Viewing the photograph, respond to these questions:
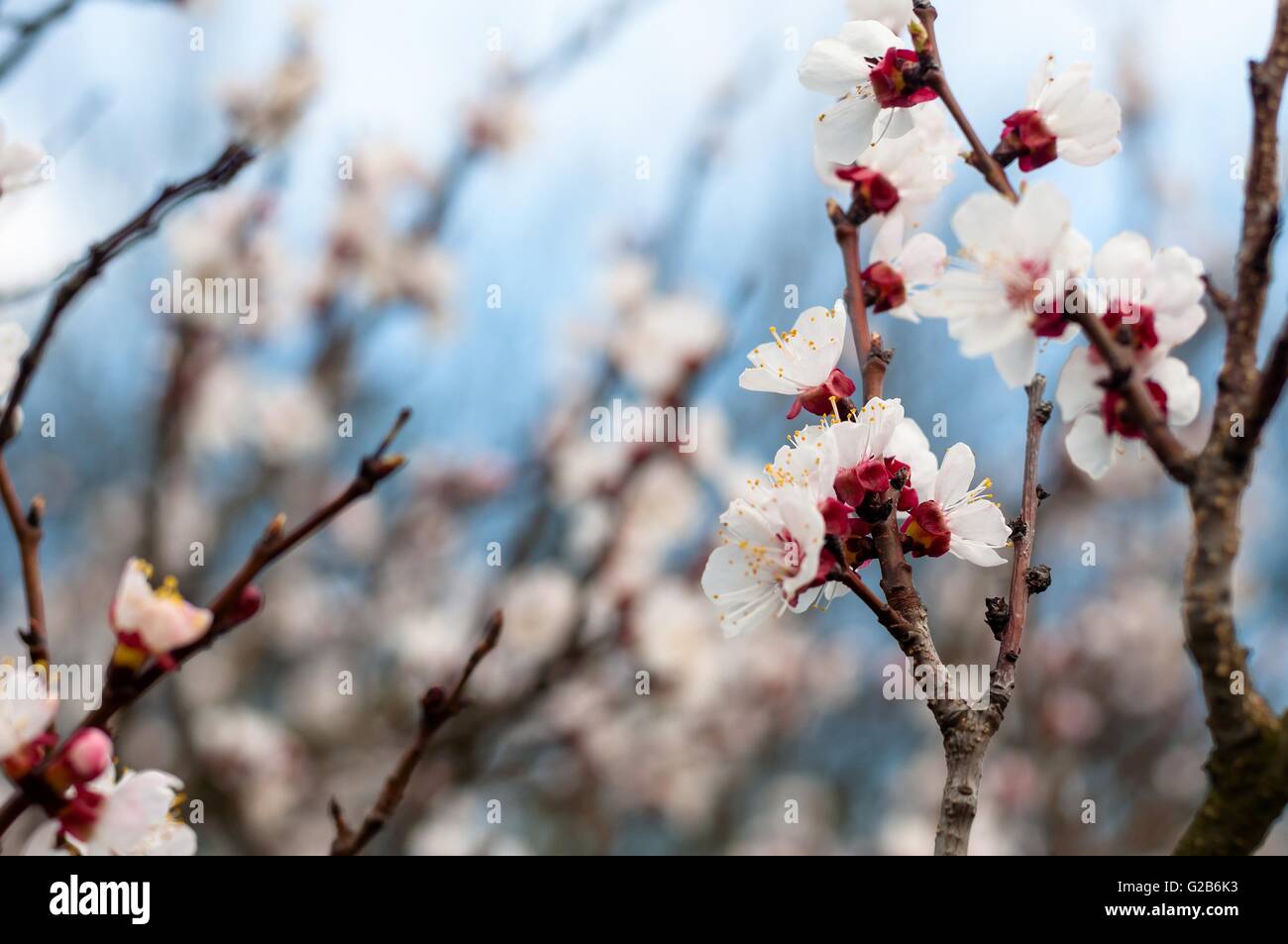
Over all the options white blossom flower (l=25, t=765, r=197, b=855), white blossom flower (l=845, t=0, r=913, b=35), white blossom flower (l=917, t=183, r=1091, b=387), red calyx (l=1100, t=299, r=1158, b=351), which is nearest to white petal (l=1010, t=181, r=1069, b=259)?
white blossom flower (l=917, t=183, r=1091, b=387)

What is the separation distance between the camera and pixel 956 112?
0.96 m

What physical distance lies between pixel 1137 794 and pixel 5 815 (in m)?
5.79

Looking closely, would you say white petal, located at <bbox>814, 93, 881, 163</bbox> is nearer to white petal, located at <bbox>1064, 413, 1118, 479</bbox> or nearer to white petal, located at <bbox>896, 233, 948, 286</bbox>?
white petal, located at <bbox>896, 233, 948, 286</bbox>

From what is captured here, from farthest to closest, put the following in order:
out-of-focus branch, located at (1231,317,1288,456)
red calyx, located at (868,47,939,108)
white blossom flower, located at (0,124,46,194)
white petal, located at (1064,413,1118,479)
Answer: white blossom flower, located at (0,124,46,194), red calyx, located at (868,47,939,108), white petal, located at (1064,413,1118,479), out-of-focus branch, located at (1231,317,1288,456)

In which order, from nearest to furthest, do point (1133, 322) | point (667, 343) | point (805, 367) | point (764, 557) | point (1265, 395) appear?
point (1265, 395) → point (1133, 322) → point (764, 557) → point (805, 367) → point (667, 343)

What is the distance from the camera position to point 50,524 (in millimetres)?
6562

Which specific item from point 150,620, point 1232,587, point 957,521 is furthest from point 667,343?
point 1232,587

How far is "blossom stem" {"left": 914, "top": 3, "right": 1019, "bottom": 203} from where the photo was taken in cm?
92

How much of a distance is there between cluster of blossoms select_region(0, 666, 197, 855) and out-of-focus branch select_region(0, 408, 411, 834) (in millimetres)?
18

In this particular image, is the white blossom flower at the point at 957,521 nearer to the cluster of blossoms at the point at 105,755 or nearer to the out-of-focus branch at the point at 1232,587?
the out-of-focus branch at the point at 1232,587

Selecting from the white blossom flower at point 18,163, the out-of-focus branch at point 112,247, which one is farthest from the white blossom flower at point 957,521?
the white blossom flower at point 18,163

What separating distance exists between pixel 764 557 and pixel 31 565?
0.71m

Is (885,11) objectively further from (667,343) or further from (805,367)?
(667,343)
